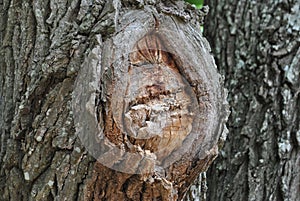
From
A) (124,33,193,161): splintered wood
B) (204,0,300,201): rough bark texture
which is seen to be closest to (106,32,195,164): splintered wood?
(124,33,193,161): splintered wood

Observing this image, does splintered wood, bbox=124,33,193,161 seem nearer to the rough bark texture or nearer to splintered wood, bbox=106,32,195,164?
splintered wood, bbox=106,32,195,164

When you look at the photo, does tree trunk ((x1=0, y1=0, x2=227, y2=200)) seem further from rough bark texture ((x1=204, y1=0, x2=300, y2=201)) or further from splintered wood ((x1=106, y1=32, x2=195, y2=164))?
rough bark texture ((x1=204, y1=0, x2=300, y2=201))

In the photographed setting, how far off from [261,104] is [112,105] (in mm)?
866

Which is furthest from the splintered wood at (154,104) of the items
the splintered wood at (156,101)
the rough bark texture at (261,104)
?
the rough bark texture at (261,104)

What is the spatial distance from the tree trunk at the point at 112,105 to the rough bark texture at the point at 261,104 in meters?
0.62

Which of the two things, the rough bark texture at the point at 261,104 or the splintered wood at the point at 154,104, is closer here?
the splintered wood at the point at 154,104

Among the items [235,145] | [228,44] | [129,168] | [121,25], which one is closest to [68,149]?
[129,168]

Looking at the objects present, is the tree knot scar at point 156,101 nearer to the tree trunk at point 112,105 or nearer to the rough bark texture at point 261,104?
the tree trunk at point 112,105

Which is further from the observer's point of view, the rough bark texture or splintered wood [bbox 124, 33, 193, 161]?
→ the rough bark texture

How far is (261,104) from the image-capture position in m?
1.65

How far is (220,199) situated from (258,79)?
0.45 m

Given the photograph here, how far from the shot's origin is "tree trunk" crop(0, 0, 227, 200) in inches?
36.7

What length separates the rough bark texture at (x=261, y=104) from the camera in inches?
62.7

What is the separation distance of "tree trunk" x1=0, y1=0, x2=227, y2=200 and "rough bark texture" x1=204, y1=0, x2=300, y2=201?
0.62 metres
